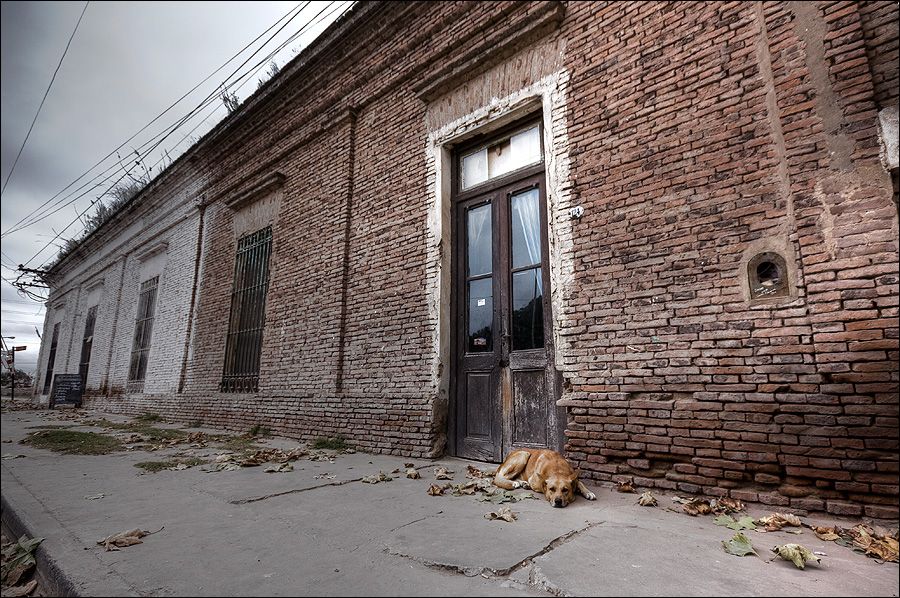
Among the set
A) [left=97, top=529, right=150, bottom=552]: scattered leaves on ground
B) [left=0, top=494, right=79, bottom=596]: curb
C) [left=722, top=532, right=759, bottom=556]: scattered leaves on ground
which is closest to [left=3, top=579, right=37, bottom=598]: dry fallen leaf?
[left=0, top=494, right=79, bottom=596]: curb

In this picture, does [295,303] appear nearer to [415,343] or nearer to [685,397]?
[415,343]

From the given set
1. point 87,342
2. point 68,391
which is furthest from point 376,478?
point 87,342

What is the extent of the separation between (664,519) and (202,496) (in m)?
3.16

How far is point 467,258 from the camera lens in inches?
209

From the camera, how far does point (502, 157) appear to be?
204 inches

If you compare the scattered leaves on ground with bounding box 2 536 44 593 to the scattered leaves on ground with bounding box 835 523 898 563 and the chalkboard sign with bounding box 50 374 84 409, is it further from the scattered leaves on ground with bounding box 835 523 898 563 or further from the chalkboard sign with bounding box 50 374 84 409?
the chalkboard sign with bounding box 50 374 84 409

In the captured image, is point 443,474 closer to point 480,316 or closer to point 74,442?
point 480,316

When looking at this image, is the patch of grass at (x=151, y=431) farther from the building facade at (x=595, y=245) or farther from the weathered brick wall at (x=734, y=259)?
the weathered brick wall at (x=734, y=259)

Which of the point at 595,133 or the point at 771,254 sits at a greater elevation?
the point at 595,133

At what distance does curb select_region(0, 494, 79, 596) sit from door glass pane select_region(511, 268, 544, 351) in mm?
3655

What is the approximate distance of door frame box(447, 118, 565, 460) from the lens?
4207 millimetres

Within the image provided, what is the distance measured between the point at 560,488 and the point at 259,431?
5435 mm

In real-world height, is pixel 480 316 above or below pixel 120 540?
above

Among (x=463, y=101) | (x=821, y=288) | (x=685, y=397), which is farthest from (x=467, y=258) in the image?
(x=821, y=288)
